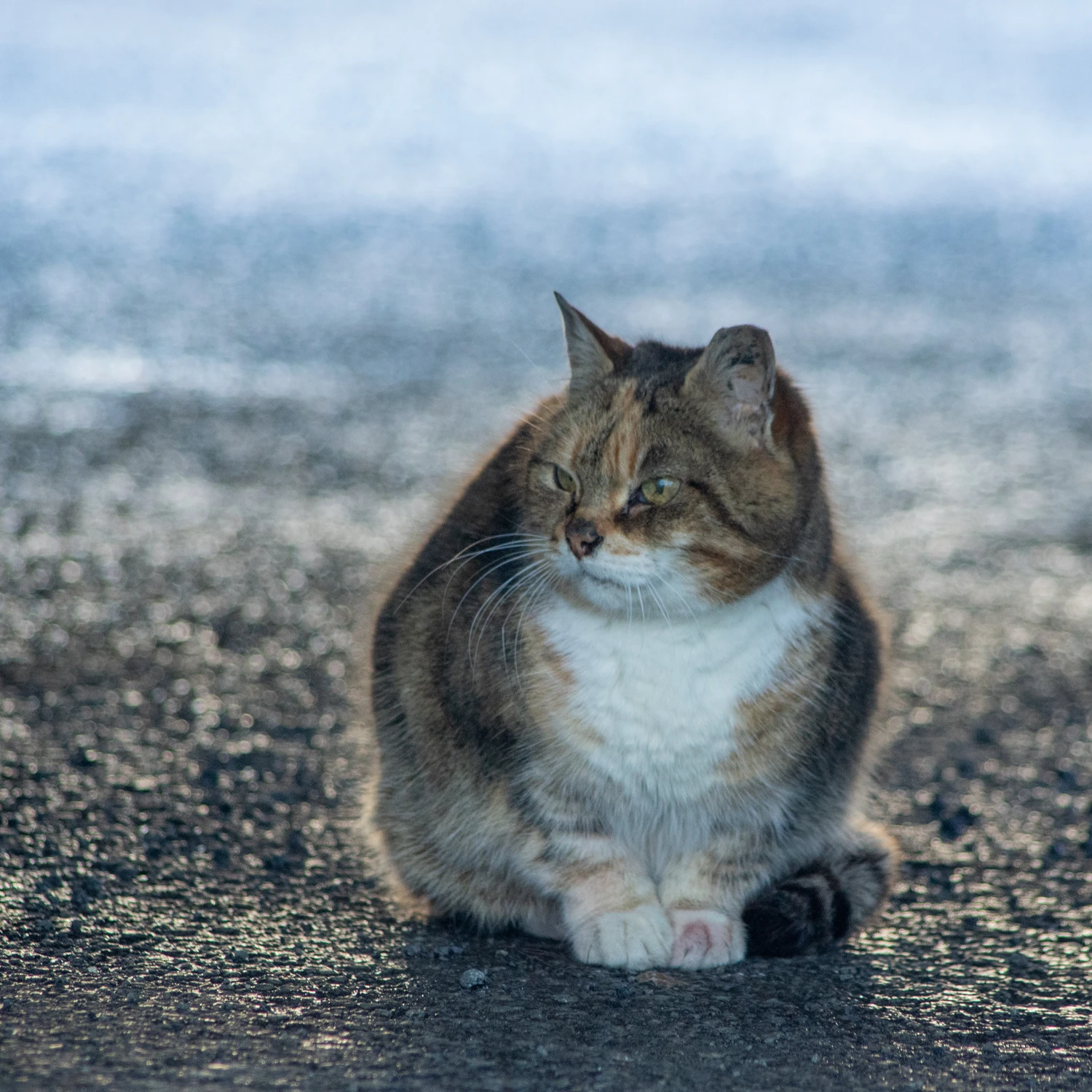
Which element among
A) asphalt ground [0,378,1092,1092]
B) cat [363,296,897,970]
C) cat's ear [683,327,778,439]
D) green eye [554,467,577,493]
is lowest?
asphalt ground [0,378,1092,1092]

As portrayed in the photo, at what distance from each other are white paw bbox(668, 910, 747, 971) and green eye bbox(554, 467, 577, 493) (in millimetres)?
938

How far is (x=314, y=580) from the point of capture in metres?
6.33

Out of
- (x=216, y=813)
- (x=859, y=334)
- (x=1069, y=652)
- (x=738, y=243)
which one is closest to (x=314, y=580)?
(x=216, y=813)

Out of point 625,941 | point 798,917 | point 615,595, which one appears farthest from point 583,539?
point 798,917

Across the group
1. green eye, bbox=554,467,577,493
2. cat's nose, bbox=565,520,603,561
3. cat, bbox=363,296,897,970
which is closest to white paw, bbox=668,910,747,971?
cat, bbox=363,296,897,970

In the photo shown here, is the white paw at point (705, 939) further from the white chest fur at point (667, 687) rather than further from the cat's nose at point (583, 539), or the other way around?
the cat's nose at point (583, 539)

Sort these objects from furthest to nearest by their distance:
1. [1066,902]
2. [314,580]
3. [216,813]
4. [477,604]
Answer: [314,580] < [216,813] < [1066,902] < [477,604]

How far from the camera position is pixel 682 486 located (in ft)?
9.25

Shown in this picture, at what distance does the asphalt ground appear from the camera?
2520mm

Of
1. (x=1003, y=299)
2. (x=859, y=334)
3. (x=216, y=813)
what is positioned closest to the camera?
(x=216, y=813)

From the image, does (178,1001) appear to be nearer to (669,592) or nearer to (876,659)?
(669,592)

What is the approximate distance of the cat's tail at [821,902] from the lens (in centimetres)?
303

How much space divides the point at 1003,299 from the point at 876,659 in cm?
1339

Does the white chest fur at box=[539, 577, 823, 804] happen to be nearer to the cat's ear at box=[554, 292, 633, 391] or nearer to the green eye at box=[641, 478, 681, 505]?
the green eye at box=[641, 478, 681, 505]
